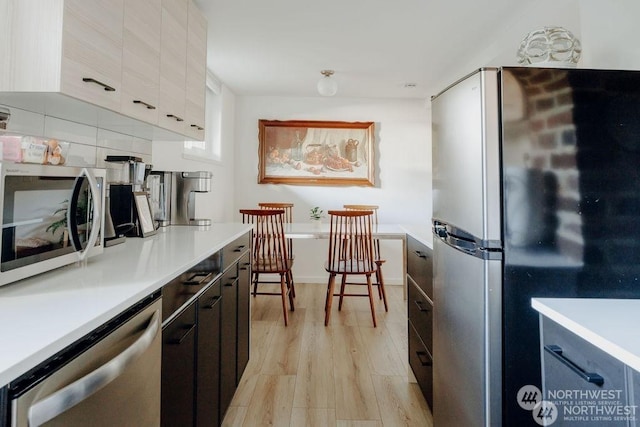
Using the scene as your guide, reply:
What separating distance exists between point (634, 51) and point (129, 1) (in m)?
2.00

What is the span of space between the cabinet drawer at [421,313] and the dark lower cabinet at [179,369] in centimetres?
108

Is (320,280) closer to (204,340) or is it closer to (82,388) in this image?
(204,340)

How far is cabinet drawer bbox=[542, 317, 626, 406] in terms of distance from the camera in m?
0.69

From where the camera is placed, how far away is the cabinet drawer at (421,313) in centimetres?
162

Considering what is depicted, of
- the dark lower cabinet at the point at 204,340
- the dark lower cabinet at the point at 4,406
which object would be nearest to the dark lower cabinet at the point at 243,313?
the dark lower cabinet at the point at 204,340

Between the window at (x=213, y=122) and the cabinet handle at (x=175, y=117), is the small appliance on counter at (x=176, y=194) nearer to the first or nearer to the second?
the cabinet handle at (x=175, y=117)

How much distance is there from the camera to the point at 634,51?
1.27 m

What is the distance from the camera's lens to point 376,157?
13.5ft

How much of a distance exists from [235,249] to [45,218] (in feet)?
3.00

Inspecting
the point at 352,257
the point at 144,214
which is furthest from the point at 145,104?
the point at 352,257

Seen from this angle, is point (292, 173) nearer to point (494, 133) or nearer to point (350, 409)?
point (350, 409)

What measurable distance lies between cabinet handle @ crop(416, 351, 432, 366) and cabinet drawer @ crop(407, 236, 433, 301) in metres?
0.33

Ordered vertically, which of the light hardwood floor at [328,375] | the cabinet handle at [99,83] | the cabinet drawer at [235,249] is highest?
the cabinet handle at [99,83]

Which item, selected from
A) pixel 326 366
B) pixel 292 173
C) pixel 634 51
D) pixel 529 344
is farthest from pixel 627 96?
pixel 292 173
